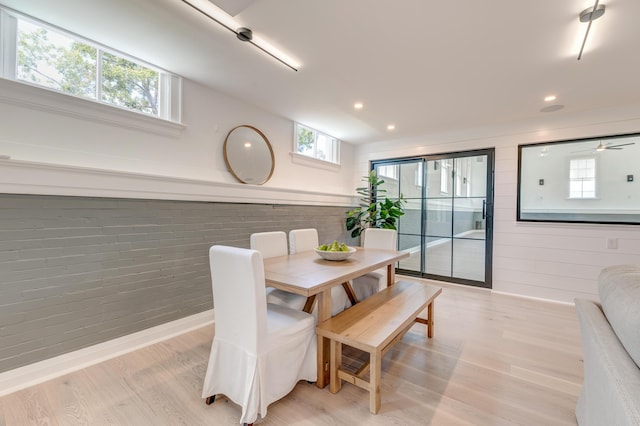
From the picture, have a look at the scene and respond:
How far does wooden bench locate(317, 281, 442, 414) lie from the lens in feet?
4.98

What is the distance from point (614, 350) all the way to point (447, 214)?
3567mm

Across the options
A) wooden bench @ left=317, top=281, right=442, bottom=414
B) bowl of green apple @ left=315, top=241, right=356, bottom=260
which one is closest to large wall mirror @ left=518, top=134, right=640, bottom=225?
wooden bench @ left=317, top=281, right=442, bottom=414

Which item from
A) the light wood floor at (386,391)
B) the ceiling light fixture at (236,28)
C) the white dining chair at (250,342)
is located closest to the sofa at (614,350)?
the light wood floor at (386,391)

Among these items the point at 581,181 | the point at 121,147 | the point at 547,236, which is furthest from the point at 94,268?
the point at 581,181

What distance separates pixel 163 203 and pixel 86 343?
3.79 feet

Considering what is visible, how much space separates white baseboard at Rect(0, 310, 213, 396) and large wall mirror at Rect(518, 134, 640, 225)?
437cm

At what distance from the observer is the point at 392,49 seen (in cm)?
210

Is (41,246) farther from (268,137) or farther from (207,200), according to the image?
(268,137)

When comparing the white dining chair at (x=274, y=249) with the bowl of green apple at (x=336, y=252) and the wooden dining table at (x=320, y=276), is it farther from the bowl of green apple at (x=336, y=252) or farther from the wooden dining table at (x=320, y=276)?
the bowl of green apple at (x=336, y=252)

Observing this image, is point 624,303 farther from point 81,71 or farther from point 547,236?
point 81,71

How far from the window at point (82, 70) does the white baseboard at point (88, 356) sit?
1.88 metres

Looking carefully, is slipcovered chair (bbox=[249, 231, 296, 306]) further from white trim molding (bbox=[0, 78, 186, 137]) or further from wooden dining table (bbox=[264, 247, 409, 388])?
white trim molding (bbox=[0, 78, 186, 137])

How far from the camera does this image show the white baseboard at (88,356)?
1.70 m

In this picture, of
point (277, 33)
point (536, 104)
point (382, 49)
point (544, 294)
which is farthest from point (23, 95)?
point (544, 294)
